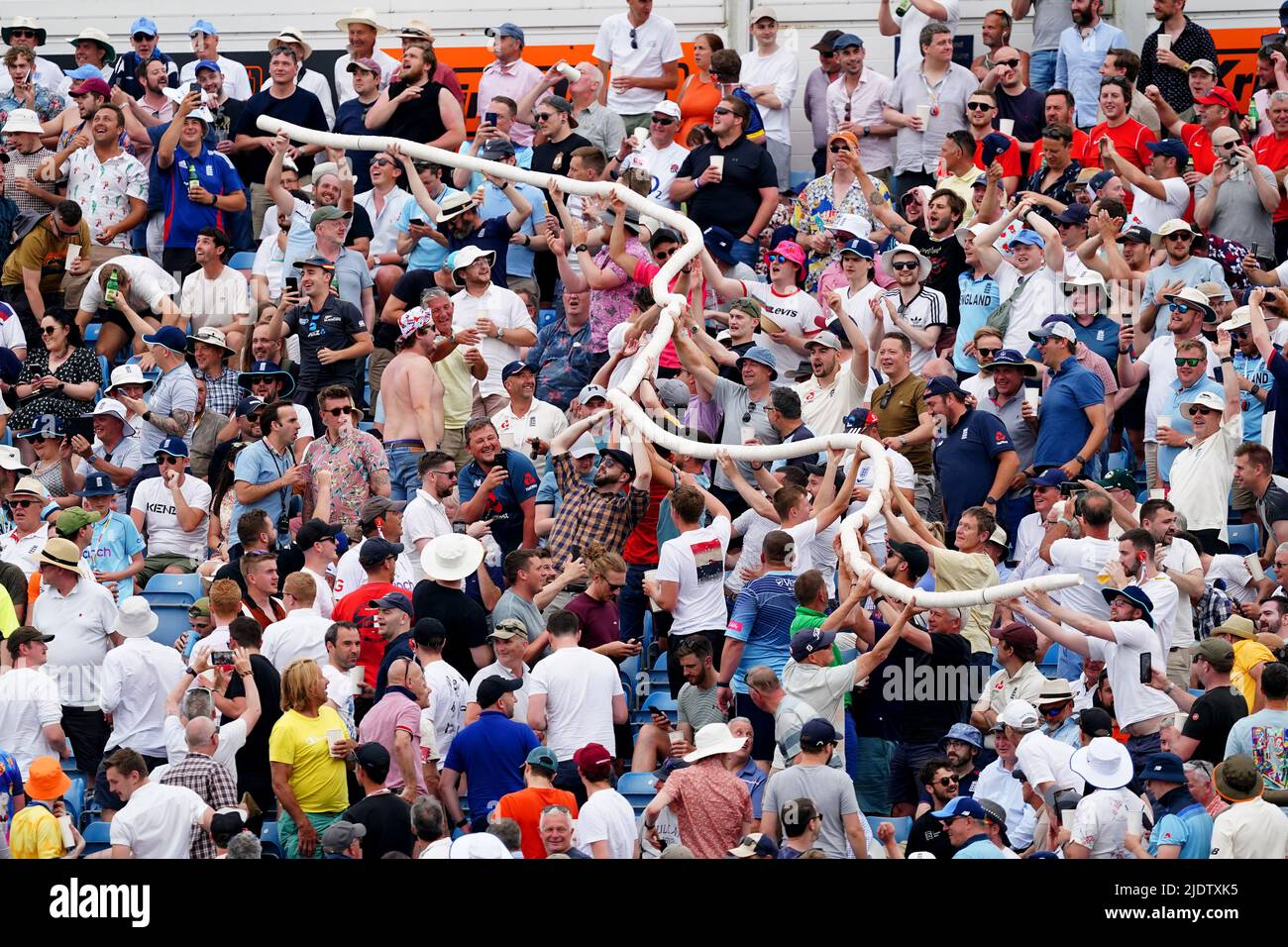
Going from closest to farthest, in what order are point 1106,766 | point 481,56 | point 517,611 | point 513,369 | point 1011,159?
1. point 1106,766
2. point 517,611
3. point 513,369
4. point 1011,159
5. point 481,56

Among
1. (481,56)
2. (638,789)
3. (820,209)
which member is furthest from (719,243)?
(638,789)

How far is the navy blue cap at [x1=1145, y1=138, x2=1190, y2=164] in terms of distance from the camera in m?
16.7

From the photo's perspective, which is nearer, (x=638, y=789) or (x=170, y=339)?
(x=638, y=789)

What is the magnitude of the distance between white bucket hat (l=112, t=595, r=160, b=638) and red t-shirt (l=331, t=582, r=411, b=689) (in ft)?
3.46

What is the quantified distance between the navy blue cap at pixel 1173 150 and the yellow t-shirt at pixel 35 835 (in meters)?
9.58

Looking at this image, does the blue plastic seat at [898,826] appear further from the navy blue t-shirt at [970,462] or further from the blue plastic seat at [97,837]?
the blue plastic seat at [97,837]

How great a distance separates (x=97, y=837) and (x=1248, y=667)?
20.5 ft

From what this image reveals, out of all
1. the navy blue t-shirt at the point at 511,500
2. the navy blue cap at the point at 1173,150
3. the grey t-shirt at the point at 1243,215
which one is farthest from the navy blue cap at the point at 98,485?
the grey t-shirt at the point at 1243,215

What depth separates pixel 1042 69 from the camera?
19.4 meters

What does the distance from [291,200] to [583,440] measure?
4.75 m

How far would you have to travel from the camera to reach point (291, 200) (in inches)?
690

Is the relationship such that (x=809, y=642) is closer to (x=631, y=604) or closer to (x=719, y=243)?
(x=631, y=604)

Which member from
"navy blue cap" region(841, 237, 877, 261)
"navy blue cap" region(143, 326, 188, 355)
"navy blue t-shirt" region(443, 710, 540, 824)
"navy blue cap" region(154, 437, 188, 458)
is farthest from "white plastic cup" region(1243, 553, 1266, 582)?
"navy blue cap" region(143, 326, 188, 355)
